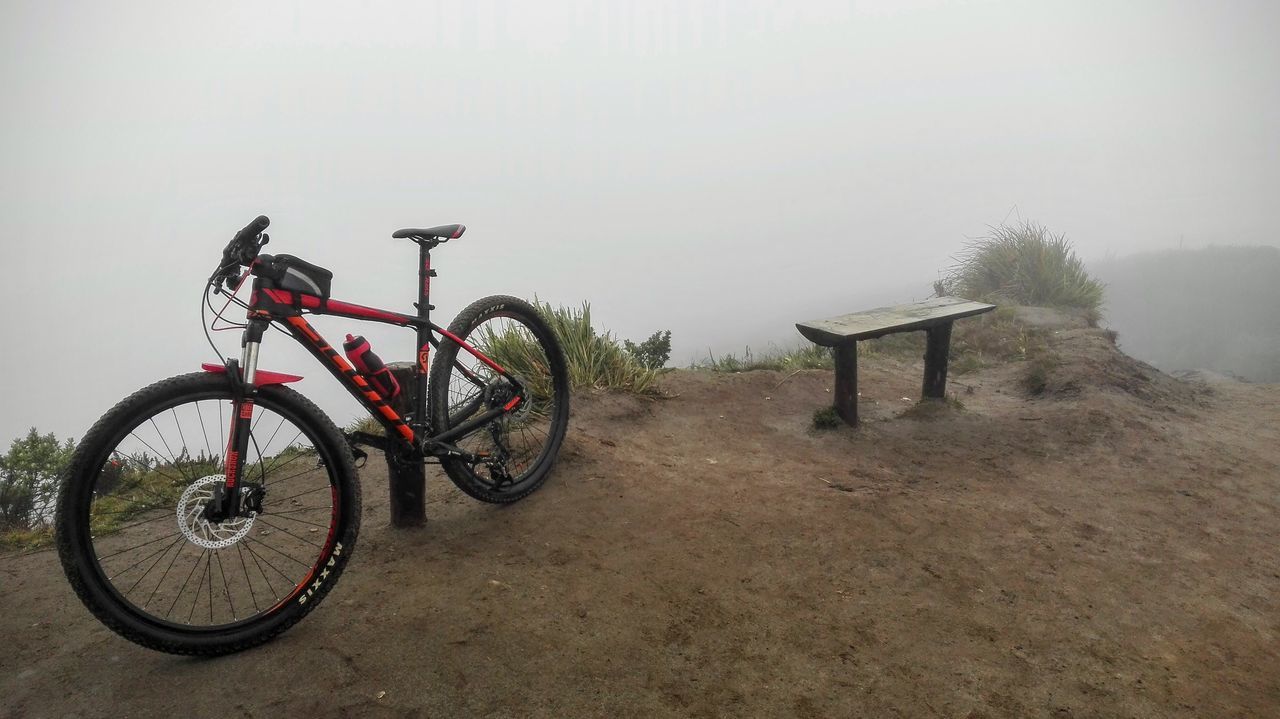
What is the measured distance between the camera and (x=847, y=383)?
556 centimetres

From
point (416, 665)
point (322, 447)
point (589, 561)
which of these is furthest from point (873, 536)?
point (322, 447)

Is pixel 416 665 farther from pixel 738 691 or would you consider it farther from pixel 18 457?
pixel 18 457

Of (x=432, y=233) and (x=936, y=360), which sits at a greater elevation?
(x=432, y=233)

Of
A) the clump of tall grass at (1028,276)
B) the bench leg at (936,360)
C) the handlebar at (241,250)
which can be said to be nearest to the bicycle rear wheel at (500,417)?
the handlebar at (241,250)

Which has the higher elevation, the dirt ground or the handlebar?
the handlebar

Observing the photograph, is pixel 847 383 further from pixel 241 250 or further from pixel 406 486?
pixel 241 250

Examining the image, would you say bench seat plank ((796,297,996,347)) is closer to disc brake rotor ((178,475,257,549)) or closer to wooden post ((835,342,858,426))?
wooden post ((835,342,858,426))

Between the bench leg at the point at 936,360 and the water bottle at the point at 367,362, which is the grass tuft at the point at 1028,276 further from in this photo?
the water bottle at the point at 367,362

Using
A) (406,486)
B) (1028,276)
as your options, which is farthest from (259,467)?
(1028,276)

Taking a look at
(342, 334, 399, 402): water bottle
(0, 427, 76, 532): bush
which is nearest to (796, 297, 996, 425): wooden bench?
(342, 334, 399, 402): water bottle

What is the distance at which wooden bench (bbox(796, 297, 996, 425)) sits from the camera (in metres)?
5.35

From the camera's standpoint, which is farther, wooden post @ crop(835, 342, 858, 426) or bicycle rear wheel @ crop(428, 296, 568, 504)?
wooden post @ crop(835, 342, 858, 426)

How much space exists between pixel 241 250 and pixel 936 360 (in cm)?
522

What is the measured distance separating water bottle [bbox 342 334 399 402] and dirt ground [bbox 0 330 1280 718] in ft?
2.72
